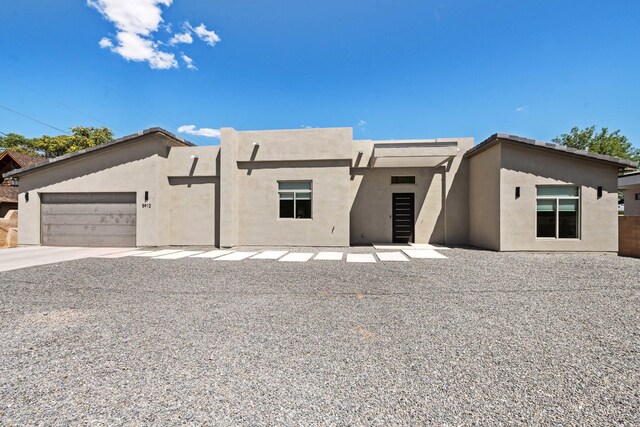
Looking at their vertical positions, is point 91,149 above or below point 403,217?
above

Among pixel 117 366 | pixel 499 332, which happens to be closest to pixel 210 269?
pixel 117 366

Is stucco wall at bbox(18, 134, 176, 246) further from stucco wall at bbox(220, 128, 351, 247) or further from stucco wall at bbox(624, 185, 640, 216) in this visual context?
stucco wall at bbox(624, 185, 640, 216)

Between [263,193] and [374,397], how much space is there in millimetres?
10357

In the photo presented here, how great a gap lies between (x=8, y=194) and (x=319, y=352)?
24.2 metres

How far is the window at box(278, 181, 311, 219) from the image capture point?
1167 cm

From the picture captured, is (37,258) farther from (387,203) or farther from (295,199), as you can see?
(387,203)

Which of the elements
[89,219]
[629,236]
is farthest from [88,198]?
[629,236]

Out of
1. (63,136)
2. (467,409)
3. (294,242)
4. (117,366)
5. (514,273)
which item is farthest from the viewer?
(63,136)

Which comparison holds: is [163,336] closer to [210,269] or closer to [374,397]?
[374,397]

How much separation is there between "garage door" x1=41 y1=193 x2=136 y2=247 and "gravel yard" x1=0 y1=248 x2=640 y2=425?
245 inches

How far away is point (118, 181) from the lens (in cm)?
1153

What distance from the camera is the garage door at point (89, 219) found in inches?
451

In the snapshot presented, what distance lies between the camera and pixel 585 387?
2291 millimetres

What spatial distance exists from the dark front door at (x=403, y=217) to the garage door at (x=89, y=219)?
37.6ft
